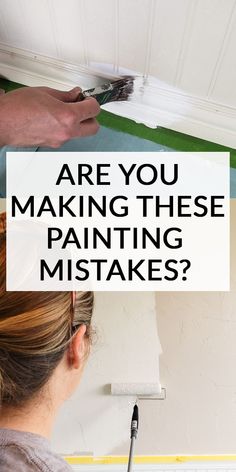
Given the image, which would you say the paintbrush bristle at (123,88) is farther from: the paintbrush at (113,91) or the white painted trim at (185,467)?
the white painted trim at (185,467)

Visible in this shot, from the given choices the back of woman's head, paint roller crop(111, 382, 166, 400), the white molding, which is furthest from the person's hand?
paint roller crop(111, 382, 166, 400)

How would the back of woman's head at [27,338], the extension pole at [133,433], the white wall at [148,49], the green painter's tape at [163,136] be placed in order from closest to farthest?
1. the back of woman's head at [27,338]
2. the white wall at [148,49]
3. the extension pole at [133,433]
4. the green painter's tape at [163,136]

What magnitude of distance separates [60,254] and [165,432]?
0.96 meters

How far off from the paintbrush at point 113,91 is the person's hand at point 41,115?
110mm

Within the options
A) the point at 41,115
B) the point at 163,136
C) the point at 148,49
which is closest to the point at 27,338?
the point at 41,115

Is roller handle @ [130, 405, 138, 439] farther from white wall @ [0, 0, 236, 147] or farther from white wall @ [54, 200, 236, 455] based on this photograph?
white wall @ [0, 0, 236, 147]

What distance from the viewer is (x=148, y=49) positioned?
5.08ft

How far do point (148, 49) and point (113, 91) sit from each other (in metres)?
0.25

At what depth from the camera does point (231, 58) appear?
1484 millimetres

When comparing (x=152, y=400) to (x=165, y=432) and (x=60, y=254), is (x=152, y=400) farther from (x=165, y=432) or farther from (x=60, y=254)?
(x=60, y=254)

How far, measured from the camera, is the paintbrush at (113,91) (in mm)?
1725

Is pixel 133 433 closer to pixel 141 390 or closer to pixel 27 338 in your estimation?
pixel 141 390

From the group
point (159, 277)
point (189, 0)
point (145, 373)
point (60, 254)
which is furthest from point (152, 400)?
point (189, 0)

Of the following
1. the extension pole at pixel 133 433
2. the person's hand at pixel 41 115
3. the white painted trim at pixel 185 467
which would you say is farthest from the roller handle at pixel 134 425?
the person's hand at pixel 41 115
